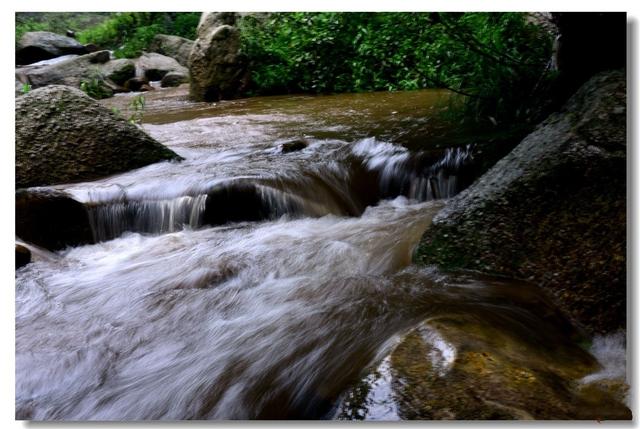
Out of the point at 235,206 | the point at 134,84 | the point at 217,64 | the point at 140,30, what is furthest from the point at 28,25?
the point at 134,84

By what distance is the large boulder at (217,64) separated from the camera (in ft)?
22.5

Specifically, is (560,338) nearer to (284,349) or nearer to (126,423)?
(284,349)

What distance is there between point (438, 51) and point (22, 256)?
281 cm

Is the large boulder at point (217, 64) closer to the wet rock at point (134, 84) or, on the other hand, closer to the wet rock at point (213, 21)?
the wet rock at point (213, 21)

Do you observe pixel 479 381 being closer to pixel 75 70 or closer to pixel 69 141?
pixel 69 141

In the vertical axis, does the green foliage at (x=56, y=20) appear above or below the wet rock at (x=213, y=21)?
above

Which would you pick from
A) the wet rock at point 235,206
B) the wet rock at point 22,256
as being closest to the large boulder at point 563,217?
the wet rock at point 235,206

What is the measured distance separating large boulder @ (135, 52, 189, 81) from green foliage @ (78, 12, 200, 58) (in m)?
0.86

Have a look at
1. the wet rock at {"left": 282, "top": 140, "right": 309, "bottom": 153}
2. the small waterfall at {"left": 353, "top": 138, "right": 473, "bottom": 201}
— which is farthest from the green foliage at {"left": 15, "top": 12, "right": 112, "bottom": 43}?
the small waterfall at {"left": 353, "top": 138, "right": 473, "bottom": 201}

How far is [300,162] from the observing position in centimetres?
387

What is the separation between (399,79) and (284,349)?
3076 mm

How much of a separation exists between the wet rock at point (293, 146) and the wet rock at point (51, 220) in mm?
1462

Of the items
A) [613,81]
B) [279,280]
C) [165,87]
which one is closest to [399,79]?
[613,81]

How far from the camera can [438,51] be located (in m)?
4.00
